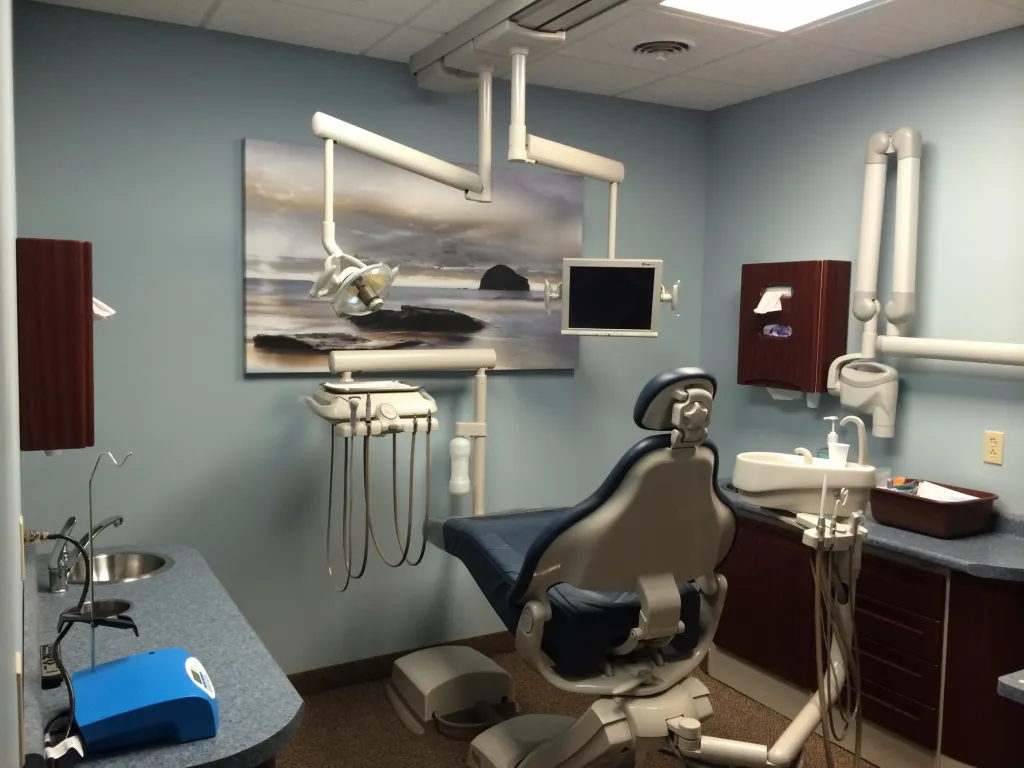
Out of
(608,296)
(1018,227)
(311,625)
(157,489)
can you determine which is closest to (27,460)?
(157,489)

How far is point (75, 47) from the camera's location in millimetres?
2779

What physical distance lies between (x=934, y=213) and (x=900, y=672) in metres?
1.59

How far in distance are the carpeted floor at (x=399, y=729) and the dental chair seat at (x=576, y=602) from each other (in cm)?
74

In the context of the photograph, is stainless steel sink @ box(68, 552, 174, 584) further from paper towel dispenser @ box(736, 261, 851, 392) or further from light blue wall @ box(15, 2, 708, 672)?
paper towel dispenser @ box(736, 261, 851, 392)

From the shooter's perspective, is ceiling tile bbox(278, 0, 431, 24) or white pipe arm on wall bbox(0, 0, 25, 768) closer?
white pipe arm on wall bbox(0, 0, 25, 768)

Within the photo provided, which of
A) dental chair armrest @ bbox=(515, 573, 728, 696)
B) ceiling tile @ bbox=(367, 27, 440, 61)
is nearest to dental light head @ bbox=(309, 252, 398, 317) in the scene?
ceiling tile @ bbox=(367, 27, 440, 61)

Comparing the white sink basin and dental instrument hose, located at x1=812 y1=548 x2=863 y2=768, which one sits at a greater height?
the white sink basin

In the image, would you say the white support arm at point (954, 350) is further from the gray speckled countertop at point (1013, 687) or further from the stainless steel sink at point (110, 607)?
the stainless steel sink at point (110, 607)

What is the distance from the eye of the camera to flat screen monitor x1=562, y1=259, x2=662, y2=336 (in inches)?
123

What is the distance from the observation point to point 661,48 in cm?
307

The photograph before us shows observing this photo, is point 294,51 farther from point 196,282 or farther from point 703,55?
point 703,55

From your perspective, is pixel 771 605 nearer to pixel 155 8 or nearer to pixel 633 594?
pixel 633 594

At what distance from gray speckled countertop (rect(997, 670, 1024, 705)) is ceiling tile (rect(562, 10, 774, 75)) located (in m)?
2.07

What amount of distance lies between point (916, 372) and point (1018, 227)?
0.60m
